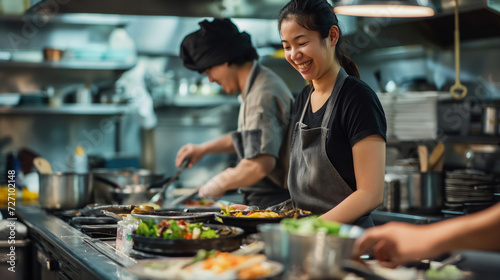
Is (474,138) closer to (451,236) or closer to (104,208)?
(104,208)

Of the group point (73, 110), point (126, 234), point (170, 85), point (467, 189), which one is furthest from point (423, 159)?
point (73, 110)

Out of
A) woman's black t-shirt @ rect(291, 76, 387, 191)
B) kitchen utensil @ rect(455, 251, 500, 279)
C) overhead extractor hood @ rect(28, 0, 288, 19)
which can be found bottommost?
kitchen utensil @ rect(455, 251, 500, 279)

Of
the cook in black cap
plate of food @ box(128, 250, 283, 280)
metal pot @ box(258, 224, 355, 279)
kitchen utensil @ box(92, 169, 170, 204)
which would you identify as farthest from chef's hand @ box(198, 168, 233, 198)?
metal pot @ box(258, 224, 355, 279)

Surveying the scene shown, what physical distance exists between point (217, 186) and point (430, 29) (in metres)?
2.60

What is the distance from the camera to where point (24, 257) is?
3.52 meters

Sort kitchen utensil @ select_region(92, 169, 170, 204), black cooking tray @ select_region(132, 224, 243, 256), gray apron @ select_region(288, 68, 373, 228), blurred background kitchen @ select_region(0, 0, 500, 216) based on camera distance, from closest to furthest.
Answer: black cooking tray @ select_region(132, 224, 243, 256) → gray apron @ select_region(288, 68, 373, 228) → kitchen utensil @ select_region(92, 169, 170, 204) → blurred background kitchen @ select_region(0, 0, 500, 216)

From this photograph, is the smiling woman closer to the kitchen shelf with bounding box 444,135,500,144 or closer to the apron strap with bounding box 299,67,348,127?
the apron strap with bounding box 299,67,348,127

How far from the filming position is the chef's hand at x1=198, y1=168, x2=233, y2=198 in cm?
316

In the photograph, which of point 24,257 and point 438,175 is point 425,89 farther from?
point 24,257

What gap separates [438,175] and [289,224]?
7.89ft

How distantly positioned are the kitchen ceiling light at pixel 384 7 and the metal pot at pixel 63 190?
1.74 metres

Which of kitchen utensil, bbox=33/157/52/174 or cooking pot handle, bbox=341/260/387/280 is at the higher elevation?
kitchen utensil, bbox=33/157/52/174

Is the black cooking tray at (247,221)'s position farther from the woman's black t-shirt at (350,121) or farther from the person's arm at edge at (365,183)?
the woman's black t-shirt at (350,121)

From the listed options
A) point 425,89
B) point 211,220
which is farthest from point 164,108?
point 211,220
